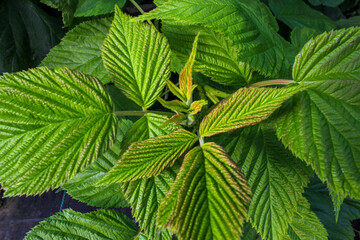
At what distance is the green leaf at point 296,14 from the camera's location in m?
1.08

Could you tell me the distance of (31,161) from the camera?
42 cm

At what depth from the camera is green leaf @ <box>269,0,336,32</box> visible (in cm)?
108

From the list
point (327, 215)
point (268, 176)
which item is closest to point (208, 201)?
point (268, 176)

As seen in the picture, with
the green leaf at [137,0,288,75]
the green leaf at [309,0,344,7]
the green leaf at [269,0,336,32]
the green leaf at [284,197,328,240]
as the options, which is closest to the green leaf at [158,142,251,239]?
the green leaf at [137,0,288,75]

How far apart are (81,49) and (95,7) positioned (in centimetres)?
12

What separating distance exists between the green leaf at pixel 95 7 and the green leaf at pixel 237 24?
29 centimetres

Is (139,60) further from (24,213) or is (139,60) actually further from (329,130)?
(24,213)

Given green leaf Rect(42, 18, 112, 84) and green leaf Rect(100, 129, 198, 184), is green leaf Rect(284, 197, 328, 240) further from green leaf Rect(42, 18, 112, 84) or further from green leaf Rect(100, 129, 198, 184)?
green leaf Rect(42, 18, 112, 84)

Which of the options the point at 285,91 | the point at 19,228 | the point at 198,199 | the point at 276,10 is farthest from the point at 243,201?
the point at 19,228

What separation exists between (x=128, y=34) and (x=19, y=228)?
1208mm

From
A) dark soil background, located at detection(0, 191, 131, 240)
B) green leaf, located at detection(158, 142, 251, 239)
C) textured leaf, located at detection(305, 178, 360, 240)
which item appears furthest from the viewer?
dark soil background, located at detection(0, 191, 131, 240)

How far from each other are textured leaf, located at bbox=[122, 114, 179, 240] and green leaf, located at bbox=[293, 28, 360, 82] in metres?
0.28

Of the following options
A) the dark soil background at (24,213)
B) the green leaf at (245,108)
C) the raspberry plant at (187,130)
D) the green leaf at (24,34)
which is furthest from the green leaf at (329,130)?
the dark soil background at (24,213)

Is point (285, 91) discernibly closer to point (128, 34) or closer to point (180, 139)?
point (180, 139)
